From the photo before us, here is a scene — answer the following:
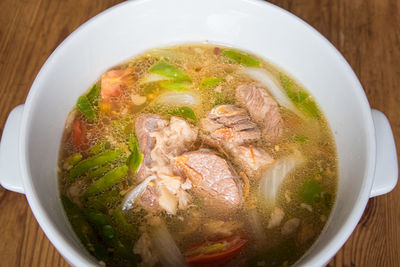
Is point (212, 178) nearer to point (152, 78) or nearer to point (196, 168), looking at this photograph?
point (196, 168)

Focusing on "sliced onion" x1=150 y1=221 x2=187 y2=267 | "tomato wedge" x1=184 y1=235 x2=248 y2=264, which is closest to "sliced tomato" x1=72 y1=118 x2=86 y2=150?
"sliced onion" x1=150 y1=221 x2=187 y2=267

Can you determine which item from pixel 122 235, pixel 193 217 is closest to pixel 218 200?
pixel 193 217

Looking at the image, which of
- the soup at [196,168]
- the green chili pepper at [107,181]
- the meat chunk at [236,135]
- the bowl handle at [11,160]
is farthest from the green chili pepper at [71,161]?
the meat chunk at [236,135]

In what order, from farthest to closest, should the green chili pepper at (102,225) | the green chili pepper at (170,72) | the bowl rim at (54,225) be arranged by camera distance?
the green chili pepper at (170,72), the green chili pepper at (102,225), the bowl rim at (54,225)

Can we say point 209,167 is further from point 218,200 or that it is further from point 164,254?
point 164,254

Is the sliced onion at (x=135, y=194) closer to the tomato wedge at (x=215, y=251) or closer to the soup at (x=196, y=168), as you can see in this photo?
the soup at (x=196, y=168)
